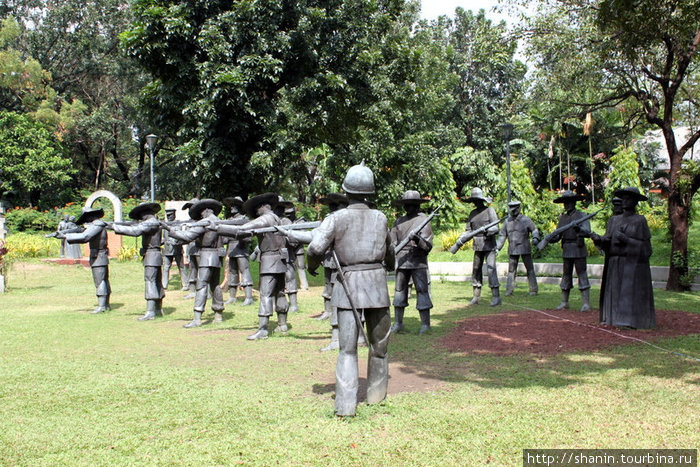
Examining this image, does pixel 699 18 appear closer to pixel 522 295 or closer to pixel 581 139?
pixel 522 295

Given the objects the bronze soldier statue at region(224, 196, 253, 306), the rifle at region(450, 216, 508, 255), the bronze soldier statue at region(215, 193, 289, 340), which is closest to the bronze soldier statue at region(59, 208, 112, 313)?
the bronze soldier statue at region(224, 196, 253, 306)

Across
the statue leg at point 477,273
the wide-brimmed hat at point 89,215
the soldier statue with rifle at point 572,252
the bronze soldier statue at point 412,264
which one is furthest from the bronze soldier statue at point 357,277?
the wide-brimmed hat at point 89,215

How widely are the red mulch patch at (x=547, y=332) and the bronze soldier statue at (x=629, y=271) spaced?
0.68ft

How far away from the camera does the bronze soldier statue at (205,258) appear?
33.5 ft

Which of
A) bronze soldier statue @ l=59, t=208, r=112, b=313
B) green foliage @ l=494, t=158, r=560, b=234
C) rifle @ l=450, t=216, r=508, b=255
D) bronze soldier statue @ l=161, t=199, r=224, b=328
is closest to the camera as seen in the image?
bronze soldier statue @ l=161, t=199, r=224, b=328

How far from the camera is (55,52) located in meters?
37.0

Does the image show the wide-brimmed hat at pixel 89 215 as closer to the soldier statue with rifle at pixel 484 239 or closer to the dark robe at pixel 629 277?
the soldier statue with rifle at pixel 484 239

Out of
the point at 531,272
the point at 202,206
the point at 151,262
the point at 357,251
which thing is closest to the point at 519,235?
the point at 531,272

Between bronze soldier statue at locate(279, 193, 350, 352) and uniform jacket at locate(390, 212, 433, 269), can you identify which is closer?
bronze soldier statue at locate(279, 193, 350, 352)

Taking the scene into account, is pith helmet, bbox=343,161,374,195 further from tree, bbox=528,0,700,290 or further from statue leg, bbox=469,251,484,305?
tree, bbox=528,0,700,290

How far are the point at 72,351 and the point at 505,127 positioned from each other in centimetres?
1281

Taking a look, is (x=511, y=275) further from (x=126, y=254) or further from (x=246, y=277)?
(x=126, y=254)

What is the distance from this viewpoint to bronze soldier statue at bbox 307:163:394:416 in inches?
219

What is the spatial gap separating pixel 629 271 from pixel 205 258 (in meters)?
6.71
